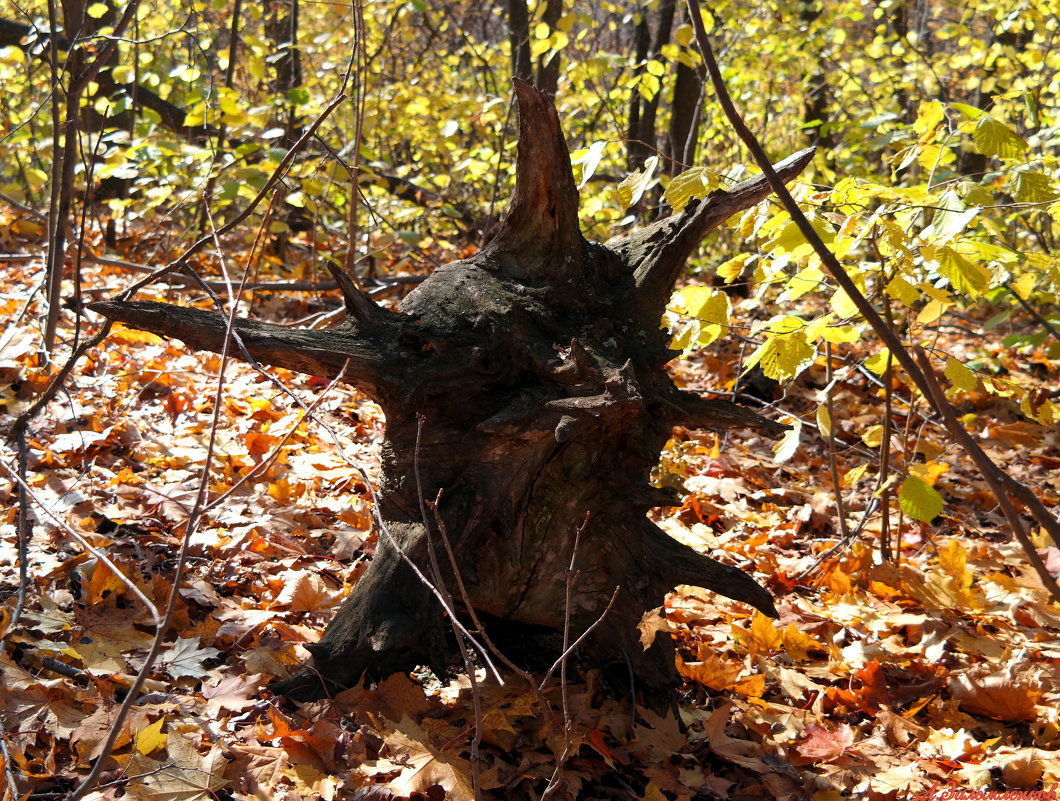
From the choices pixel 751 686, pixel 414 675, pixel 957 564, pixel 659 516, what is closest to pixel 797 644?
pixel 751 686

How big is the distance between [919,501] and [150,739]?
2250mm

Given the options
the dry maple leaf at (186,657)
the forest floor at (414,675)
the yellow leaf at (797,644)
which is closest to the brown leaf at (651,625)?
the forest floor at (414,675)

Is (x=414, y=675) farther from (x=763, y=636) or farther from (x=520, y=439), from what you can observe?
(x=763, y=636)

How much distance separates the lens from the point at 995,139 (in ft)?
7.31

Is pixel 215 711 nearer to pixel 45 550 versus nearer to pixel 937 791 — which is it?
pixel 45 550

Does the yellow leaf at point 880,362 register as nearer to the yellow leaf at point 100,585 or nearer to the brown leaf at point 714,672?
the brown leaf at point 714,672

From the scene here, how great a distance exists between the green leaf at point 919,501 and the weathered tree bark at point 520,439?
544 millimetres

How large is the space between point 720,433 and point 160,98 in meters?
5.35

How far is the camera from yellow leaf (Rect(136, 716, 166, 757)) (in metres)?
1.94

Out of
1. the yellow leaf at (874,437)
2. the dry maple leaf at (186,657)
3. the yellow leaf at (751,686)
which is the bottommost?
the yellow leaf at (751,686)

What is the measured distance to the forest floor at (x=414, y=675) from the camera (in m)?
2.07

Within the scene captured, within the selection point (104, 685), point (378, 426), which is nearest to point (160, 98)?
point (378, 426)

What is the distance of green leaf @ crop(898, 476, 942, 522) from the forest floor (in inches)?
20.1

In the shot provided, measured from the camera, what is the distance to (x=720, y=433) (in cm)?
516
